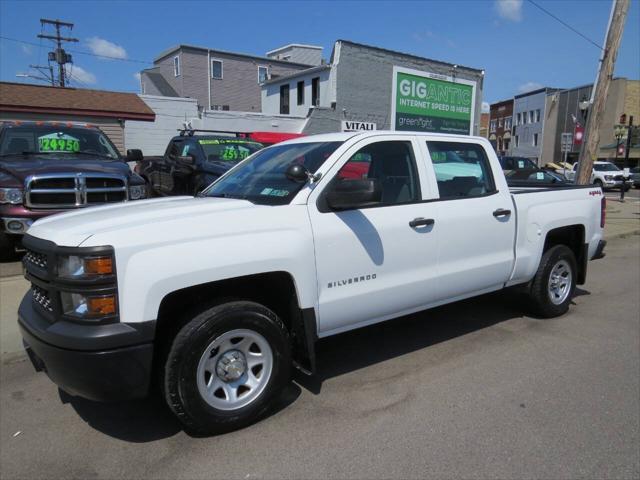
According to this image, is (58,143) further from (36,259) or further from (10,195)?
(36,259)

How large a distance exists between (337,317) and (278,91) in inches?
1147

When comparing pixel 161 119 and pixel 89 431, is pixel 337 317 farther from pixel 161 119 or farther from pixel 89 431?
pixel 161 119

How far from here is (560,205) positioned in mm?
5203

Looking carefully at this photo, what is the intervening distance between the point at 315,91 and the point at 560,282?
74.2ft

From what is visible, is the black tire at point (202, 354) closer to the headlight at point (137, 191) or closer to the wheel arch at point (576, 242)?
the wheel arch at point (576, 242)

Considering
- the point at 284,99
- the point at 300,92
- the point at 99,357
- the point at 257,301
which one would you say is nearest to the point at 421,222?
the point at 257,301

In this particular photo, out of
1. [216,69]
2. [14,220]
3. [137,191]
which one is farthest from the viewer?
[216,69]

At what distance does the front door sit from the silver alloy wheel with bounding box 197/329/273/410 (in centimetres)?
49

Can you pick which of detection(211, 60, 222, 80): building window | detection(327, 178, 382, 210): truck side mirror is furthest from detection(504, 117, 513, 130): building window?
detection(327, 178, 382, 210): truck side mirror

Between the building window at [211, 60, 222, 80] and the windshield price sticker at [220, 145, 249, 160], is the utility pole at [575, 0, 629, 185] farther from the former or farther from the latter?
the building window at [211, 60, 222, 80]

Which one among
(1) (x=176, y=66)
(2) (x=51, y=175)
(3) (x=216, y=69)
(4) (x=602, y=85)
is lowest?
(2) (x=51, y=175)

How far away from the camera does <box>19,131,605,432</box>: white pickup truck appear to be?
2688mm

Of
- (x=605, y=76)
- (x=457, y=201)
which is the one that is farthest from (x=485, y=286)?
(x=605, y=76)

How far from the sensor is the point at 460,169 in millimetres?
4512
